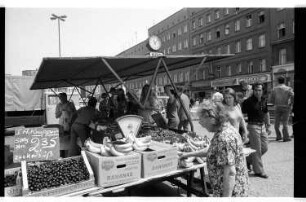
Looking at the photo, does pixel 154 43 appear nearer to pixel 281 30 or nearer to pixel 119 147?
pixel 119 147

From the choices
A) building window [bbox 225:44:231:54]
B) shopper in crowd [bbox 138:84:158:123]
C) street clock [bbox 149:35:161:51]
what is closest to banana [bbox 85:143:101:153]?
street clock [bbox 149:35:161:51]

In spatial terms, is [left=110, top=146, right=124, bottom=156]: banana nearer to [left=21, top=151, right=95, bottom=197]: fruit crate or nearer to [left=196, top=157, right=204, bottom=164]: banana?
[left=21, top=151, right=95, bottom=197]: fruit crate

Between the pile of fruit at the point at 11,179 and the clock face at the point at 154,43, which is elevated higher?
the clock face at the point at 154,43

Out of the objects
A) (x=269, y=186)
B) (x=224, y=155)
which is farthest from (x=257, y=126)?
(x=224, y=155)

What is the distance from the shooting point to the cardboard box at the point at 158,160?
3276 mm

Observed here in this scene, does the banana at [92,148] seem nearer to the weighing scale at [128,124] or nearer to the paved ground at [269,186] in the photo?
the weighing scale at [128,124]

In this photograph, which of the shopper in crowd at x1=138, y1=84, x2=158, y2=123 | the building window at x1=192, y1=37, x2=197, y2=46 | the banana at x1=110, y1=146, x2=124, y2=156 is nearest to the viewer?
the banana at x1=110, y1=146, x2=124, y2=156

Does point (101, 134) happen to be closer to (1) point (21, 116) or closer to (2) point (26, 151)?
(2) point (26, 151)

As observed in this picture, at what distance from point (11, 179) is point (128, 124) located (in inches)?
73.6

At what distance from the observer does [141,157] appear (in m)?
3.29

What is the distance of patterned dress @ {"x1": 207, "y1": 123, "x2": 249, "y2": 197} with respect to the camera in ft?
8.23

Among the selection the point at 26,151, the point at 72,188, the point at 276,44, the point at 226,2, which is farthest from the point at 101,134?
the point at 276,44

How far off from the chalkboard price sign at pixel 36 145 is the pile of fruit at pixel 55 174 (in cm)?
12

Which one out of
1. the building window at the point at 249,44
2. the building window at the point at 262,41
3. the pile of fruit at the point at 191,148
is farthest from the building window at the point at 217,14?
the pile of fruit at the point at 191,148
